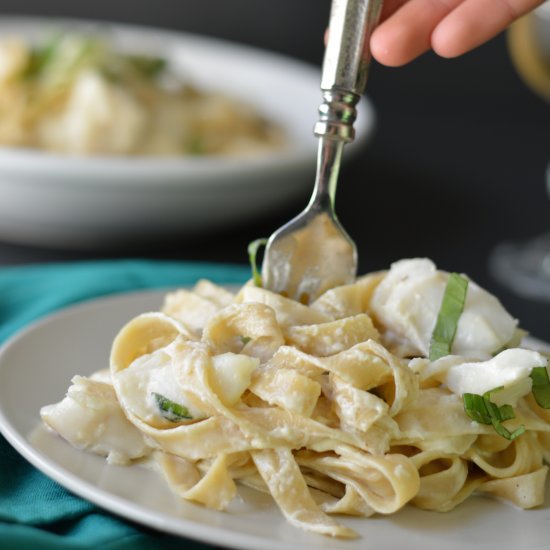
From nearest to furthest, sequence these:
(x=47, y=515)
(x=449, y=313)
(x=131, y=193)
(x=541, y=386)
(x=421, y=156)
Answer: (x=47, y=515) → (x=541, y=386) → (x=449, y=313) → (x=131, y=193) → (x=421, y=156)

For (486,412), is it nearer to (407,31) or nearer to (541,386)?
(541,386)

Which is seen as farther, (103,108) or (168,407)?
(103,108)

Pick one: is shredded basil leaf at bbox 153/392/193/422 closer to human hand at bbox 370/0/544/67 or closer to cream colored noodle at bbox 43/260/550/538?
cream colored noodle at bbox 43/260/550/538

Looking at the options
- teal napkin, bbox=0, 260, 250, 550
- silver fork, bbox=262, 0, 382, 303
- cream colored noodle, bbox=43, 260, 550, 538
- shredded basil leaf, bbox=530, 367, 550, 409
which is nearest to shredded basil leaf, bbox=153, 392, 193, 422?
cream colored noodle, bbox=43, 260, 550, 538

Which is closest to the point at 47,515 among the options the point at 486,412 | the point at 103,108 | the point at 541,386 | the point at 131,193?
the point at 486,412

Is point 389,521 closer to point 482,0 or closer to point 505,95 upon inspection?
point 482,0

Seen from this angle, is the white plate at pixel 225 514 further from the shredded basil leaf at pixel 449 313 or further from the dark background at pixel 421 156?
the dark background at pixel 421 156

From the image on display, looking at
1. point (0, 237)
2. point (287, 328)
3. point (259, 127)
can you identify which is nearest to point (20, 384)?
point (287, 328)
